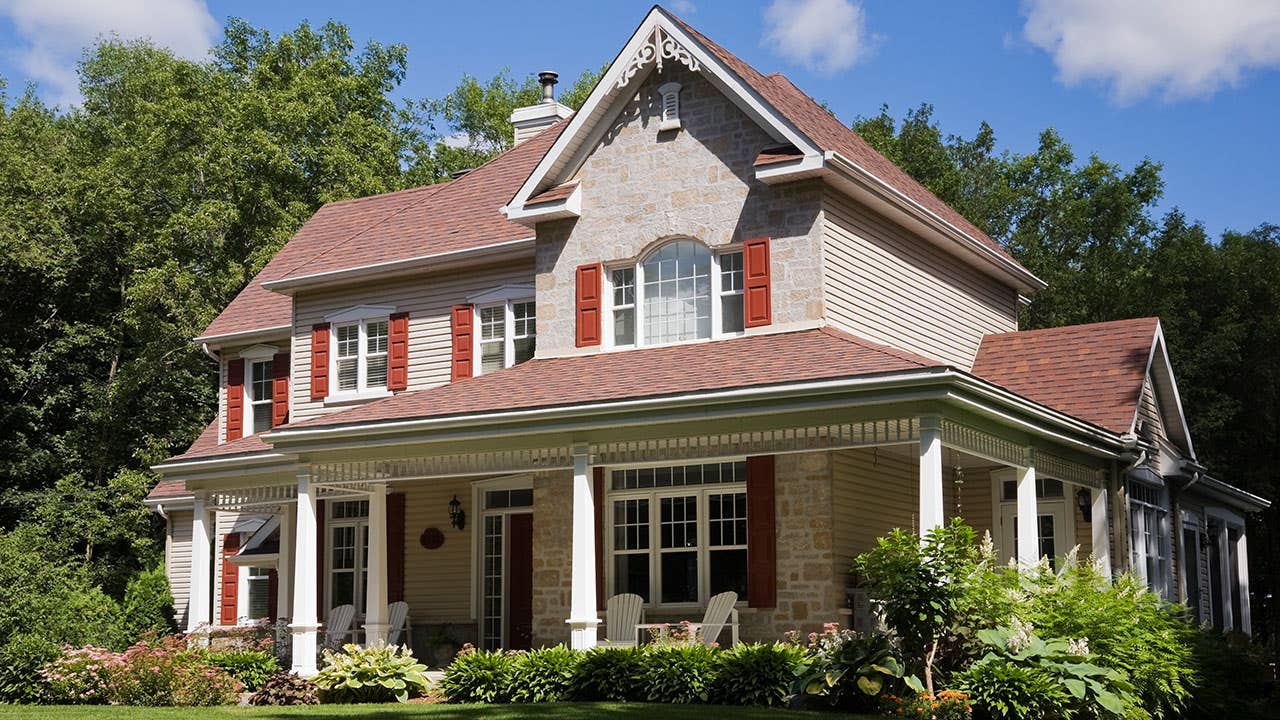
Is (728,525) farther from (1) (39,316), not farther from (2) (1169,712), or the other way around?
(1) (39,316)

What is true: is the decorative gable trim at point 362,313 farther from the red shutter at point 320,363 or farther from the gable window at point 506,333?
the gable window at point 506,333

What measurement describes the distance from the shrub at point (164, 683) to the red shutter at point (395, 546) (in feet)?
17.5

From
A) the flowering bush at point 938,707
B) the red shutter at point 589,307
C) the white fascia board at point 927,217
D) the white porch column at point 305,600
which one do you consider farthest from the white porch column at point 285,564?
the flowering bush at point 938,707

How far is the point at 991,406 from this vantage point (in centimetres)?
1528

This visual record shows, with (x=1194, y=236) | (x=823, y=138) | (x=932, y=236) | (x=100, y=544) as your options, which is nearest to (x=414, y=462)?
(x=823, y=138)

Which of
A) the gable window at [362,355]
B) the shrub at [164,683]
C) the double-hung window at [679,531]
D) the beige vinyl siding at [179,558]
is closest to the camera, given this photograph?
the shrub at [164,683]

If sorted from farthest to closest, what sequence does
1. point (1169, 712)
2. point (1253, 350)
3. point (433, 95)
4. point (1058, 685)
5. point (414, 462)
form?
point (433, 95)
point (1253, 350)
point (414, 462)
point (1169, 712)
point (1058, 685)

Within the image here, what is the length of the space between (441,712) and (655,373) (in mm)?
4956

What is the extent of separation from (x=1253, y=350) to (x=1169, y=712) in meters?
22.0

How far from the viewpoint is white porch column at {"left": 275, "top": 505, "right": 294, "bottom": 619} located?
23.4m

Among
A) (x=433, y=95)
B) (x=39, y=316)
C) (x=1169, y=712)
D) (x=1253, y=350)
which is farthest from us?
(x=433, y=95)

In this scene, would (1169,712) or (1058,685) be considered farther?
(1169,712)

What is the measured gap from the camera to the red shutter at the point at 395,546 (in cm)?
2220

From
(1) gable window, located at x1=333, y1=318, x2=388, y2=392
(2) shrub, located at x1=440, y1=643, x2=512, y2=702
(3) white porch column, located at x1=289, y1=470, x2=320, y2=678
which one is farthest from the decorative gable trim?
(2) shrub, located at x1=440, y1=643, x2=512, y2=702
